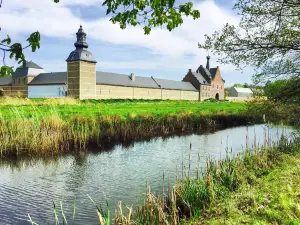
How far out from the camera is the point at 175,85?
73.2 meters

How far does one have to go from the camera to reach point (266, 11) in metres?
9.22

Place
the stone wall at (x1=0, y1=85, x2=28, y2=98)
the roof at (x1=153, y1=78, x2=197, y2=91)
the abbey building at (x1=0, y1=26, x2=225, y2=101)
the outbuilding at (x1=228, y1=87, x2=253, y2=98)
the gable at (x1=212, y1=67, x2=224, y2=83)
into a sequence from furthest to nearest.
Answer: the outbuilding at (x1=228, y1=87, x2=253, y2=98) → the gable at (x1=212, y1=67, x2=224, y2=83) → the roof at (x1=153, y1=78, x2=197, y2=91) → the stone wall at (x1=0, y1=85, x2=28, y2=98) → the abbey building at (x1=0, y1=26, x2=225, y2=101)

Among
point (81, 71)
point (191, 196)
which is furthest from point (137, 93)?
point (191, 196)

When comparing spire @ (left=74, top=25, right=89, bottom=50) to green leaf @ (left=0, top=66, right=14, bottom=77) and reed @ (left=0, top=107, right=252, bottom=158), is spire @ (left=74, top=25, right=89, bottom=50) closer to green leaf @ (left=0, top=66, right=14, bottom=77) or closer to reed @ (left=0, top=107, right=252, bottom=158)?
reed @ (left=0, top=107, right=252, bottom=158)

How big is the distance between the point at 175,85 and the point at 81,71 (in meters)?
28.7

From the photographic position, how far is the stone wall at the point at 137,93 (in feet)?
180

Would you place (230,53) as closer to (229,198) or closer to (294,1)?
(294,1)

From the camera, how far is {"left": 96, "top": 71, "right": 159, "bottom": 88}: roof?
56084mm

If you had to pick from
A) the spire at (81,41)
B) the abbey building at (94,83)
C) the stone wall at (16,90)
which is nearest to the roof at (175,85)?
the abbey building at (94,83)

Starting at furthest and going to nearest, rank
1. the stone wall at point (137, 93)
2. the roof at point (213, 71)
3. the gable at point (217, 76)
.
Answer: the roof at point (213, 71), the gable at point (217, 76), the stone wall at point (137, 93)

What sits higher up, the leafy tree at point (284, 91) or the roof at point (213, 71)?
the roof at point (213, 71)

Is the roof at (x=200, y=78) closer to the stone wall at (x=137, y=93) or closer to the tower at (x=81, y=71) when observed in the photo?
the stone wall at (x=137, y=93)

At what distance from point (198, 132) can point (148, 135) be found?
409 cm

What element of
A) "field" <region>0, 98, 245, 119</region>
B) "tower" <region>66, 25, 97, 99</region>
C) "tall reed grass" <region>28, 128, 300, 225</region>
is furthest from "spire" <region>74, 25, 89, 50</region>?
"tall reed grass" <region>28, 128, 300, 225</region>
